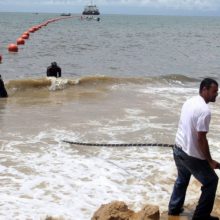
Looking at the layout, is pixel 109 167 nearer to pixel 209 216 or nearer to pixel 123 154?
pixel 123 154

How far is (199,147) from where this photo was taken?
4914 millimetres

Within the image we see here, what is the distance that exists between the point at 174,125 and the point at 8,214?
5.81m

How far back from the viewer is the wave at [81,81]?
678 inches

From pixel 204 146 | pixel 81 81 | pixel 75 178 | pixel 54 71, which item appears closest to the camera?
pixel 204 146

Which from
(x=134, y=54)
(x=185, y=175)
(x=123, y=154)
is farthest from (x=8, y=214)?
(x=134, y=54)

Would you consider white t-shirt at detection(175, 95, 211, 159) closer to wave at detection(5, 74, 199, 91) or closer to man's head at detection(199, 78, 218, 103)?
man's head at detection(199, 78, 218, 103)

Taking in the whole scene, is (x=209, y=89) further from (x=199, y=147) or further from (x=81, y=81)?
(x=81, y=81)

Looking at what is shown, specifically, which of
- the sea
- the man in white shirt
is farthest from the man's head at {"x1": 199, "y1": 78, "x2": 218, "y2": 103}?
the sea

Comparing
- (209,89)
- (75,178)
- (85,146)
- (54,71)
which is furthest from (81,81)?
(209,89)

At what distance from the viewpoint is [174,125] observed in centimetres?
1067

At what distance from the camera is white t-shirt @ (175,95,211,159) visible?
4.79 m

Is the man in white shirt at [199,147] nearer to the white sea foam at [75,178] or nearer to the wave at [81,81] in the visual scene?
the white sea foam at [75,178]

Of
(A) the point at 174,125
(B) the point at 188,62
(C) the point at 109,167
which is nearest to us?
(C) the point at 109,167

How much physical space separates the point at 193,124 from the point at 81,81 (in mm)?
14035
